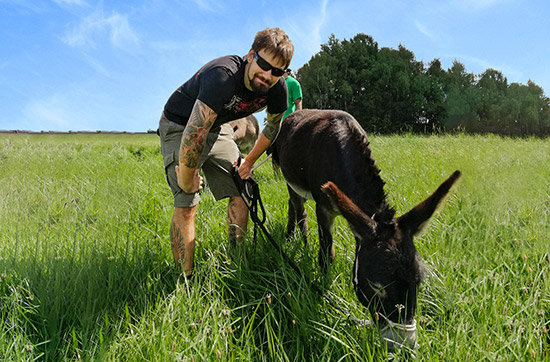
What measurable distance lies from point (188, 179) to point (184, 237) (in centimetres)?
56

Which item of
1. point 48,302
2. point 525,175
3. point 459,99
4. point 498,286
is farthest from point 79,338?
point 459,99

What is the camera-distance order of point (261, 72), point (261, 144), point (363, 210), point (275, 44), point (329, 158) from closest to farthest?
point (363, 210)
point (275, 44)
point (261, 72)
point (329, 158)
point (261, 144)

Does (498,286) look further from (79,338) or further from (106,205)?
(106,205)

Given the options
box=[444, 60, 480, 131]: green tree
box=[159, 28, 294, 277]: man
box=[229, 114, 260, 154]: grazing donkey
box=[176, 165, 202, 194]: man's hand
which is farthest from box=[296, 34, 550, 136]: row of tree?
box=[176, 165, 202, 194]: man's hand

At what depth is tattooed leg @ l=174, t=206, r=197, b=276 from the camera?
3.34 metres

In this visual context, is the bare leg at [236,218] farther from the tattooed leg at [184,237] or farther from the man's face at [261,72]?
the man's face at [261,72]

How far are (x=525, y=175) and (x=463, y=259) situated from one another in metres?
4.46

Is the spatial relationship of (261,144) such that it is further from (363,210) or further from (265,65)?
(363,210)

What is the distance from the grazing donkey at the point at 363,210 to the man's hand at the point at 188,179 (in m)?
1.07

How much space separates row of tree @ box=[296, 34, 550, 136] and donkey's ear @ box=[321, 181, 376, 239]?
2749cm

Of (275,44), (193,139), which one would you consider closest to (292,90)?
(275,44)

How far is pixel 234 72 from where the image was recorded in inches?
119

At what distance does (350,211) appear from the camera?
235 cm

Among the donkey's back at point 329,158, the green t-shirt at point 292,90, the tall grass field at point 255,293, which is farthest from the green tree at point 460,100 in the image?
the donkey's back at point 329,158
